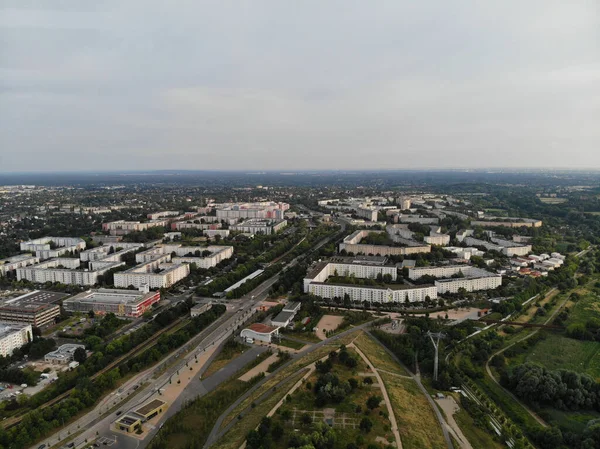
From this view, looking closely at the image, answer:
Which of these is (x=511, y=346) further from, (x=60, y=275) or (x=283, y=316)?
(x=60, y=275)

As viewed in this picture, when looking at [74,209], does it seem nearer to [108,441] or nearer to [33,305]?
[33,305]

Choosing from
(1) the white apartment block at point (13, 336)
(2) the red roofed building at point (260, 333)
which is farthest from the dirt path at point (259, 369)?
(1) the white apartment block at point (13, 336)

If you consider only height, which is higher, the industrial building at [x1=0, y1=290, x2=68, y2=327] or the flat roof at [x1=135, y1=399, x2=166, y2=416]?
the industrial building at [x1=0, y1=290, x2=68, y2=327]

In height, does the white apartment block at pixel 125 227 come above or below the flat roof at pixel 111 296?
above

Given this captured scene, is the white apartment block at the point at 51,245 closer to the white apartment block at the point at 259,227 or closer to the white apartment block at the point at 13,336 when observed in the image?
the white apartment block at the point at 259,227

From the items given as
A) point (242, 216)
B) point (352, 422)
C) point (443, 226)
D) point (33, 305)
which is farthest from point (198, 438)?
Answer: point (242, 216)

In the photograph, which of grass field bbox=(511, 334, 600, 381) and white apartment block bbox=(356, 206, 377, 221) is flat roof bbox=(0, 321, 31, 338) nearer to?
grass field bbox=(511, 334, 600, 381)

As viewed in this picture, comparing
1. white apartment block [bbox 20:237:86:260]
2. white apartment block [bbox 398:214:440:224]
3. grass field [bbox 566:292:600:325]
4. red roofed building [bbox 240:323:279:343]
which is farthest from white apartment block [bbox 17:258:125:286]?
white apartment block [bbox 398:214:440:224]
